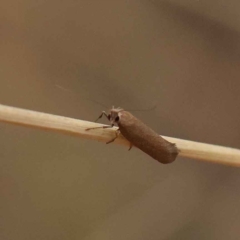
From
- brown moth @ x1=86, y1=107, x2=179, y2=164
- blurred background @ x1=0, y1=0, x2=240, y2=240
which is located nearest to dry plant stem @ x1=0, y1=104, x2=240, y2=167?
brown moth @ x1=86, y1=107, x2=179, y2=164

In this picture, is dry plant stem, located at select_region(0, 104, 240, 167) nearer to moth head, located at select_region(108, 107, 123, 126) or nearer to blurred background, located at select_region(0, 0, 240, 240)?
moth head, located at select_region(108, 107, 123, 126)

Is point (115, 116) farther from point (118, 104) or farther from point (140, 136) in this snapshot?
point (118, 104)

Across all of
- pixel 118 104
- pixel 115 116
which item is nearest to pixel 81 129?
pixel 115 116

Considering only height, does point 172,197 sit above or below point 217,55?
below

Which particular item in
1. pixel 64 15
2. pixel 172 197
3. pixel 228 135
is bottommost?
pixel 172 197

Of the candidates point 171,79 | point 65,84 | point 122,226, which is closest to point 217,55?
point 171,79

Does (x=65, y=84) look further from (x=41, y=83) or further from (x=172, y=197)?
(x=172, y=197)

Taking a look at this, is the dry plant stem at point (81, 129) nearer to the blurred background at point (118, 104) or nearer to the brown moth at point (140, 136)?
the brown moth at point (140, 136)
